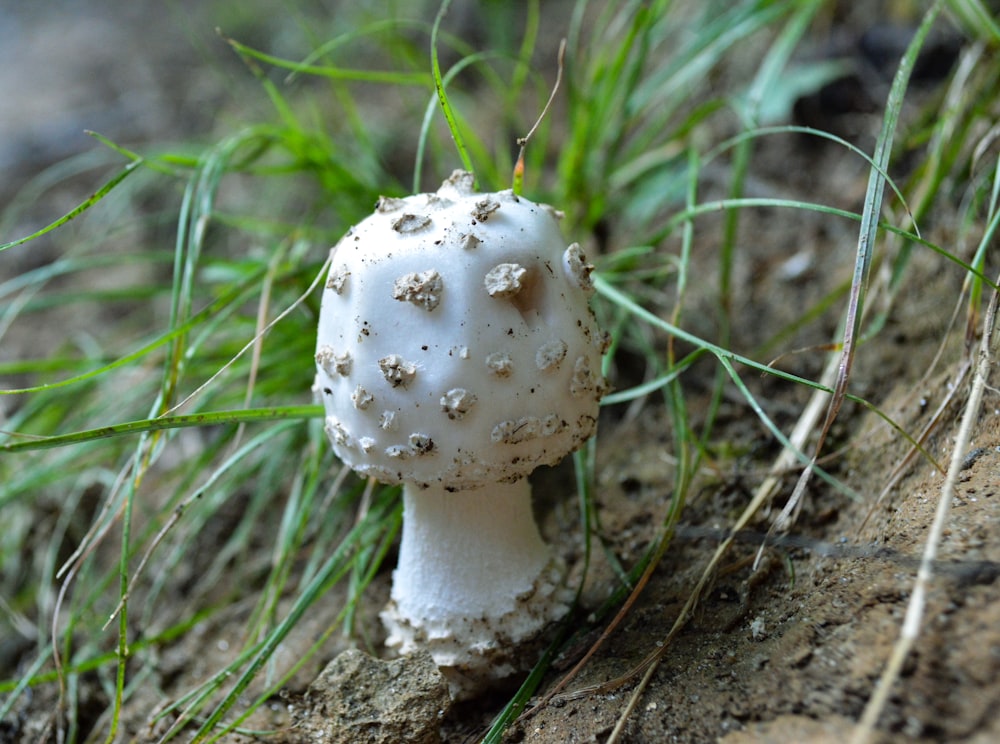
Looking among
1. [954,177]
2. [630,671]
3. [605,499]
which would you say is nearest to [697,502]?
[605,499]

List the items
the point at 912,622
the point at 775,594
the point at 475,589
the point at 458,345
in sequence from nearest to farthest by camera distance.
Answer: the point at 912,622 < the point at 458,345 < the point at 775,594 < the point at 475,589

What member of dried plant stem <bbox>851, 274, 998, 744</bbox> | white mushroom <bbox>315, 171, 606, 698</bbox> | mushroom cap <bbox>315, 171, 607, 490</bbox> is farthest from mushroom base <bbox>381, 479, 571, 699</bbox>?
dried plant stem <bbox>851, 274, 998, 744</bbox>

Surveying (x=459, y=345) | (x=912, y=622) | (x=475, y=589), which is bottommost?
(x=475, y=589)

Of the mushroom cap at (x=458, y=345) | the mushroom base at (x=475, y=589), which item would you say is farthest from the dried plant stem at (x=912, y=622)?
the mushroom base at (x=475, y=589)

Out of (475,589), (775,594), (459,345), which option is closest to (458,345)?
(459,345)

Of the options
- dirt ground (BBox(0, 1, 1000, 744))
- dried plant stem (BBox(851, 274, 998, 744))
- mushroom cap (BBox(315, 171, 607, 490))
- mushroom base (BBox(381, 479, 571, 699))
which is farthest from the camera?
mushroom base (BBox(381, 479, 571, 699))

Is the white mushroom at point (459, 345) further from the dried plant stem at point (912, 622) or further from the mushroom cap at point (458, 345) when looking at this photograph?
the dried plant stem at point (912, 622)

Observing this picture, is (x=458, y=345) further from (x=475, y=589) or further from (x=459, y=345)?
(x=475, y=589)

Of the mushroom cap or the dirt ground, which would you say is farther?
the mushroom cap

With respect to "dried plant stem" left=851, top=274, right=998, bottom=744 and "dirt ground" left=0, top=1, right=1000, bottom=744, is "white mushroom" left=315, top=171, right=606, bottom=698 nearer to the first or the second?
"dirt ground" left=0, top=1, right=1000, bottom=744

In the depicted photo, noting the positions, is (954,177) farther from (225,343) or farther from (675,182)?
(225,343)
